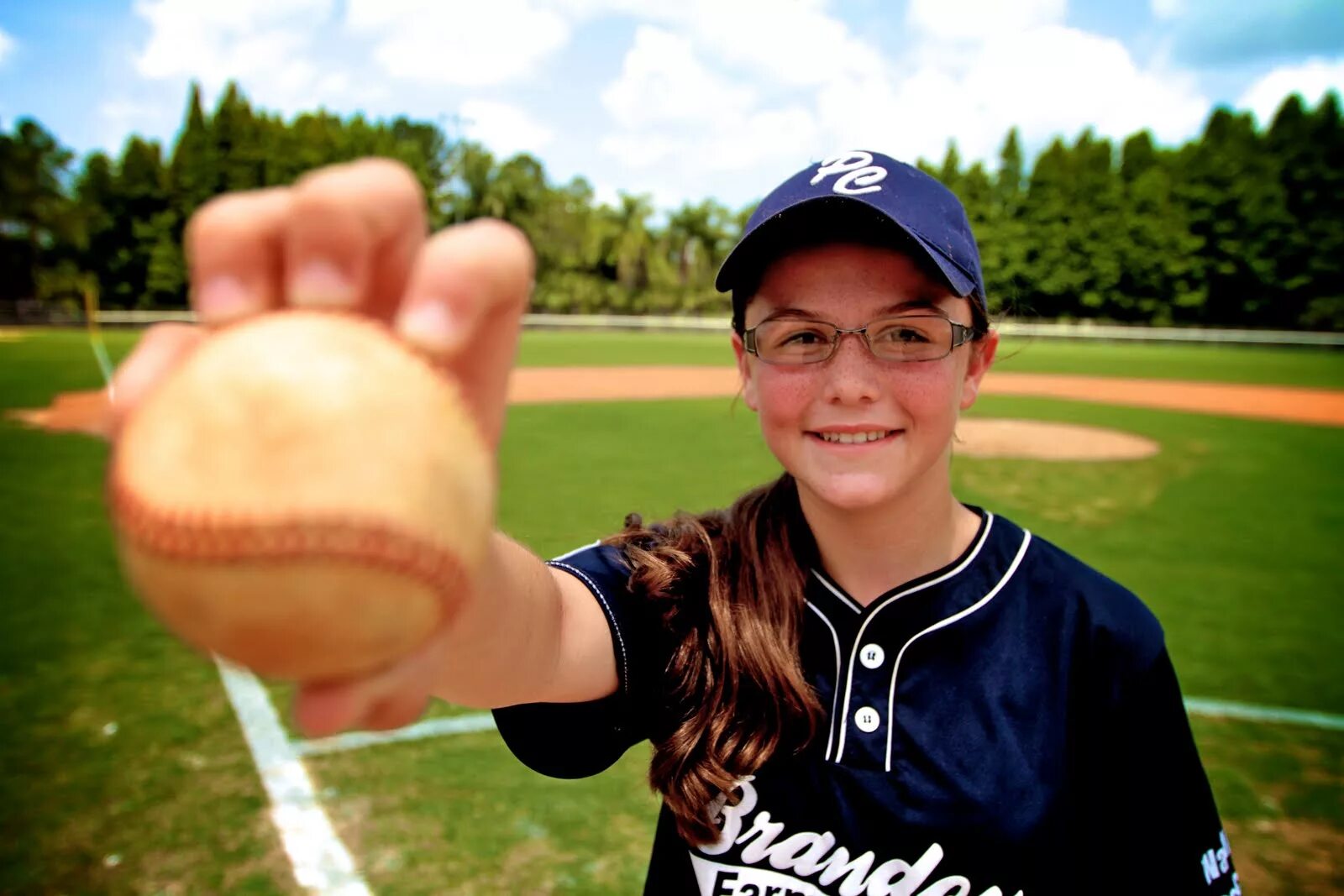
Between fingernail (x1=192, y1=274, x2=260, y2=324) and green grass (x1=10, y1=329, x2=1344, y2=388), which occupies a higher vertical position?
fingernail (x1=192, y1=274, x2=260, y2=324)

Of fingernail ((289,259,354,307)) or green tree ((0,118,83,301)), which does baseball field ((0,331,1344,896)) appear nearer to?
fingernail ((289,259,354,307))

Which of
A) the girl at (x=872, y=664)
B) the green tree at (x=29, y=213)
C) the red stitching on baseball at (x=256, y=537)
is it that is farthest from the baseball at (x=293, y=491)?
the green tree at (x=29, y=213)

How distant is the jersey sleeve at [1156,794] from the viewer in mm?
1427

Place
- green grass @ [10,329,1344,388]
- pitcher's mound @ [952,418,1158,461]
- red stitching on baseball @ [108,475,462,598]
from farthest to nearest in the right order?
1. green grass @ [10,329,1344,388]
2. pitcher's mound @ [952,418,1158,461]
3. red stitching on baseball @ [108,475,462,598]

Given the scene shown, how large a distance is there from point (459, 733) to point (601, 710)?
245cm

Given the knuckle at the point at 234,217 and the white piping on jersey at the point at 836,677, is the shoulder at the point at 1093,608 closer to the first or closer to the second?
the white piping on jersey at the point at 836,677

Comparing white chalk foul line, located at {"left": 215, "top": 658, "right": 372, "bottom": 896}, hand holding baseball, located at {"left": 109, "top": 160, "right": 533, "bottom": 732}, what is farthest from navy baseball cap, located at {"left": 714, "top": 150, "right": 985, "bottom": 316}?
white chalk foul line, located at {"left": 215, "top": 658, "right": 372, "bottom": 896}

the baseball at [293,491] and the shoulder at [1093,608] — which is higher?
the baseball at [293,491]

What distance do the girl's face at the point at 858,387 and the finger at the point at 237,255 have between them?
3.02 ft

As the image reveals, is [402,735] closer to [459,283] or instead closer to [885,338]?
[885,338]

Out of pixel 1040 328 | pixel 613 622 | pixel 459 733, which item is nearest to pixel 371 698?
pixel 613 622

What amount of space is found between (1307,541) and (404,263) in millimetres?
8058

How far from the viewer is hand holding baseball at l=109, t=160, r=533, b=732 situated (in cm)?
66

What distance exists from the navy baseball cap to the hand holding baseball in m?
0.83
